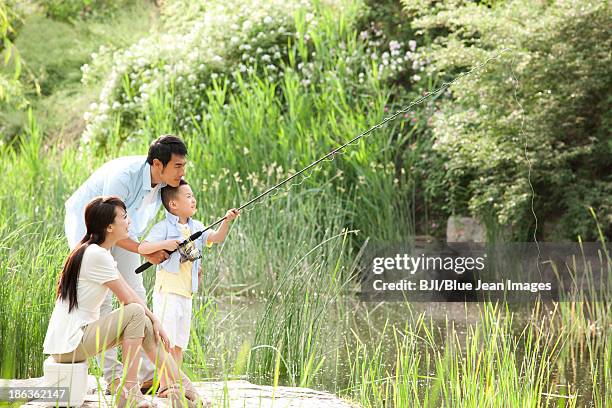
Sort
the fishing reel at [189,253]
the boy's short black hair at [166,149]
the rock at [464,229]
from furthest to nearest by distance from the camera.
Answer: the rock at [464,229] < the fishing reel at [189,253] < the boy's short black hair at [166,149]

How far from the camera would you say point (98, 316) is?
12.6 ft

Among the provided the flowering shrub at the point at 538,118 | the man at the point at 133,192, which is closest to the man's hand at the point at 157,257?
the man at the point at 133,192

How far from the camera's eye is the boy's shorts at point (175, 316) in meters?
4.24

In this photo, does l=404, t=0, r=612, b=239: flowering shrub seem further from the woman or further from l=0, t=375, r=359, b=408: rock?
the woman

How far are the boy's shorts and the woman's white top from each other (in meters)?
0.45

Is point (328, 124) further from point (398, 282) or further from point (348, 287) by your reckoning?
point (348, 287)

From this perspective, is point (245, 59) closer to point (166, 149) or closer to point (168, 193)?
point (168, 193)

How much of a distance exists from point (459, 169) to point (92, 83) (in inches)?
292

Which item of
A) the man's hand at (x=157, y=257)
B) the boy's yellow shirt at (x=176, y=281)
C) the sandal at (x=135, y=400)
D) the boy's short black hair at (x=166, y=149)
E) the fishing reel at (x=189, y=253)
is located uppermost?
the boy's short black hair at (x=166, y=149)

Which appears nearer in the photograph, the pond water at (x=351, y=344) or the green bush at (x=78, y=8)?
the pond water at (x=351, y=344)

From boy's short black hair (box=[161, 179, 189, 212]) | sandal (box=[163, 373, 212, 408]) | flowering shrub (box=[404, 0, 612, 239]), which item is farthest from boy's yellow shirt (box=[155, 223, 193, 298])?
flowering shrub (box=[404, 0, 612, 239])

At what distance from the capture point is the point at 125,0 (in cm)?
1911

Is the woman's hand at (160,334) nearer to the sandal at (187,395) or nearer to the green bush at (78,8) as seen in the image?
the sandal at (187,395)

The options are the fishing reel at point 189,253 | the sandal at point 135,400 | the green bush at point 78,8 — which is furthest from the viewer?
the green bush at point 78,8
